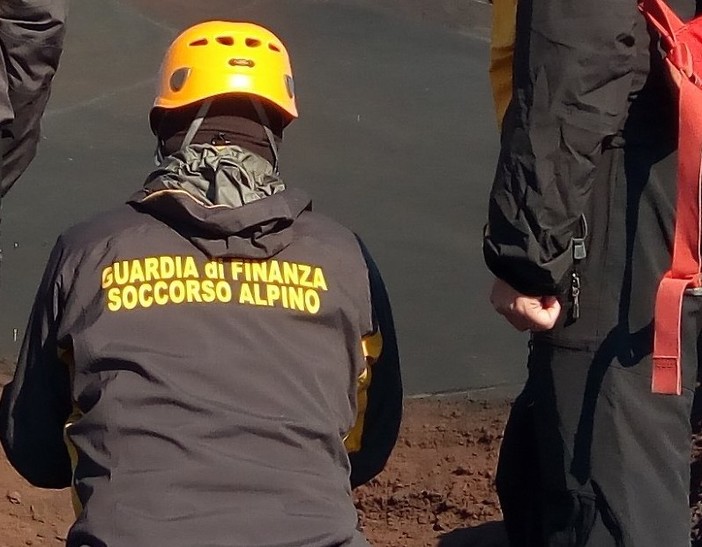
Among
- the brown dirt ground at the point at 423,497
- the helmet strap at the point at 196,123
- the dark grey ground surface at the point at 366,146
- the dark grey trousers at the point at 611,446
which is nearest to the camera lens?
the dark grey trousers at the point at 611,446

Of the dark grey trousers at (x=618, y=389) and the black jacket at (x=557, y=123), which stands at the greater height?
the black jacket at (x=557, y=123)

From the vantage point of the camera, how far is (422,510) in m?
4.84

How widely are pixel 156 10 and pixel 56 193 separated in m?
4.30

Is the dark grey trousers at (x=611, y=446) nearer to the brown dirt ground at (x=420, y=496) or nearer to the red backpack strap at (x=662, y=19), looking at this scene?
the red backpack strap at (x=662, y=19)

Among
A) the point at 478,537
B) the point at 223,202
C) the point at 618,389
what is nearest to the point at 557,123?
the point at 618,389

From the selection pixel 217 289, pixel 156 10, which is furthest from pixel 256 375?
pixel 156 10

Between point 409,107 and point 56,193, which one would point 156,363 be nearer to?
point 56,193

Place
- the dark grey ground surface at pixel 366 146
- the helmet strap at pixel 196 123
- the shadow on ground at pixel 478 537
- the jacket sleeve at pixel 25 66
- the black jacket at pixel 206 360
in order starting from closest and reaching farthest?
1. the black jacket at pixel 206 360
2. the helmet strap at pixel 196 123
3. the jacket sleeve at pixel 25 66
4. the shadow on ground at pixel 478 537
5. the dark grey ground surface at pixel 366 146

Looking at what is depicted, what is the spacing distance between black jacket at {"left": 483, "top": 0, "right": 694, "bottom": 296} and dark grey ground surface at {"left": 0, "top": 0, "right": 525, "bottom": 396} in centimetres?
299


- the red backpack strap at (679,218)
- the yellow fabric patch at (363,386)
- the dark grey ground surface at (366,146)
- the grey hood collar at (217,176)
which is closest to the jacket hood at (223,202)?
the grey hood collar at (217,176)

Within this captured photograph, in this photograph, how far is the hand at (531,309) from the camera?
9.07 ft

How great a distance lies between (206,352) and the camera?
2613 millimetres

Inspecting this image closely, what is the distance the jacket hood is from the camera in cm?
267

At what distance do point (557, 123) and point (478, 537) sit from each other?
2144 millimetres
